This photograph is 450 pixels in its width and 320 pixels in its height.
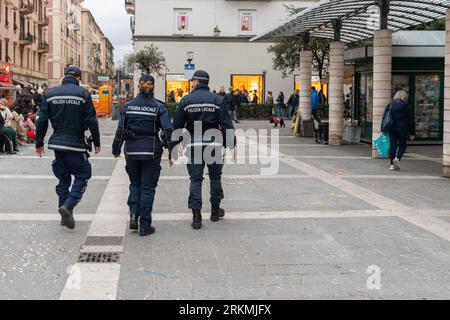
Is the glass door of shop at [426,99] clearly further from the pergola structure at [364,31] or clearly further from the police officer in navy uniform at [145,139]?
the police officer in navy uniform at [145,139]

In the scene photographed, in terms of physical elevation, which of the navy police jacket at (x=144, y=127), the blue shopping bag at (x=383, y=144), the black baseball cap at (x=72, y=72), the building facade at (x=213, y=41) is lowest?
the blue shopping bag at (x=383, y=144)

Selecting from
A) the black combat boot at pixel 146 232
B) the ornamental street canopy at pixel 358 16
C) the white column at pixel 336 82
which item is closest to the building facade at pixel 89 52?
the ornamental street canopy at pixel 358 16

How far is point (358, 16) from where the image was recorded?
17.6 meters

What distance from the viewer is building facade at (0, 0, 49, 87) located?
52.2 m

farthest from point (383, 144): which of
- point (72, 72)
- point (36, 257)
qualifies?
point (36, 257)

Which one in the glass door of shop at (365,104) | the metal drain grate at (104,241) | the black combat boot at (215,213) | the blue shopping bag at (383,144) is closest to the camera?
the metal drain grate at (104,241)

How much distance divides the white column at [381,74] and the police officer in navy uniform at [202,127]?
327 inches

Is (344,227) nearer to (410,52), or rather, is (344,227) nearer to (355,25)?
(410,52)

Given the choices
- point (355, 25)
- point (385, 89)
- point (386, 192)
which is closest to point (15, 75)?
point (355, 25)

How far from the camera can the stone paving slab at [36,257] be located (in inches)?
195

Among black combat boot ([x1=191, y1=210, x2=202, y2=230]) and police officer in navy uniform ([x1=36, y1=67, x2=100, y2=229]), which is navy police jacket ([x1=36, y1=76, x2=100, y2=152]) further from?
black combat boot ([x1=191, y1=210, x2=202, y2=230])

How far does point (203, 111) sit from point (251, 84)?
37.1 m

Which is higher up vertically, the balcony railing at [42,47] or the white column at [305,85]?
the balcony railing at [42,47]
